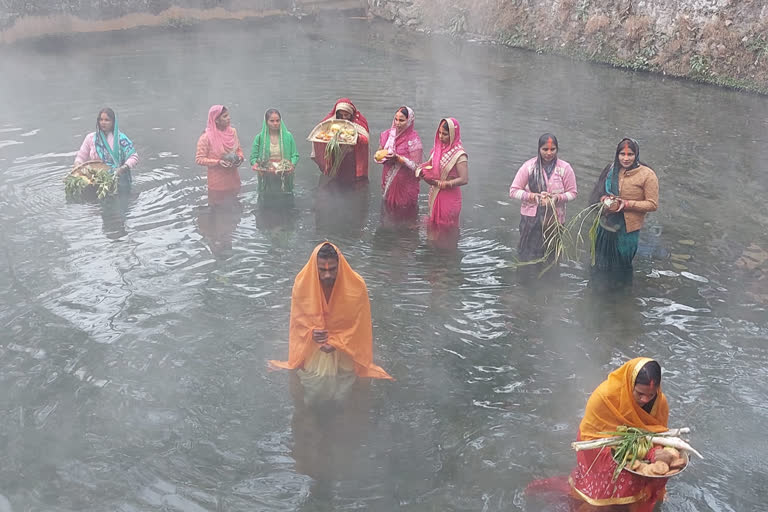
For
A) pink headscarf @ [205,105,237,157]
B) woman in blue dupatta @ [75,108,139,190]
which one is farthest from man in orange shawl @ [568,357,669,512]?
woman in blue dupatta @ [75,108,139,190]

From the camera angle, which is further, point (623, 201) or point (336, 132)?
point (336, 132)

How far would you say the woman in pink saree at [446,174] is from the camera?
9180 millimetres

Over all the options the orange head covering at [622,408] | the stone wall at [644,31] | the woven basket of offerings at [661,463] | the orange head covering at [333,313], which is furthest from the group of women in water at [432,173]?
the stone wall at [644,31]

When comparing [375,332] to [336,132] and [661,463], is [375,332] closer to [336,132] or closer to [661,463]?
[661,463]

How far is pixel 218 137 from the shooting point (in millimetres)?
10289

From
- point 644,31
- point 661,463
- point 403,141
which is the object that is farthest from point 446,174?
point 644,31

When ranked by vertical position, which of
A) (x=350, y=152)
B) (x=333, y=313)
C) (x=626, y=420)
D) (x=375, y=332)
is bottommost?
(x=375, y=332)

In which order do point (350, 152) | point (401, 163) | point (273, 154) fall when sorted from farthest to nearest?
1. point (350, 152)
2. point (273, 154)
3. point (401, 163)

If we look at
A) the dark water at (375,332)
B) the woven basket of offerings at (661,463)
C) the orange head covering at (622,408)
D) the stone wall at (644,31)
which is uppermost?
the stone wall at (644,31)

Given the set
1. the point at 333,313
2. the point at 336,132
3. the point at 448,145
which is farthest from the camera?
the point at 336,132

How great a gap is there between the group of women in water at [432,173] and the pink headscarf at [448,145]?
12mm

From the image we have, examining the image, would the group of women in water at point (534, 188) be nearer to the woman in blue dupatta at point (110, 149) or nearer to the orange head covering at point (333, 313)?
the woman in blue dupatta at point (110, 149)

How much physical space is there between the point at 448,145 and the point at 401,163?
1076 millimetres

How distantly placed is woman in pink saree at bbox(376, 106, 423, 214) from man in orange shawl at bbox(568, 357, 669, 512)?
5933 mm
